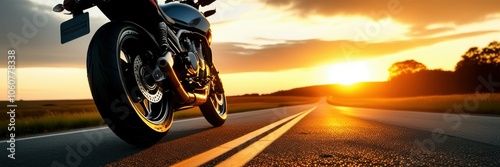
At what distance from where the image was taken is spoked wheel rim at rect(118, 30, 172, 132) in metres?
3.65

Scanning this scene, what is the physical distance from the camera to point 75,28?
134 inches

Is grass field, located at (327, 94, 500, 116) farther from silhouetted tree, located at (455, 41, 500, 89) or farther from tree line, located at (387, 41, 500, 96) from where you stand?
silhouetted tree, located at (455, 41, 500, 89)

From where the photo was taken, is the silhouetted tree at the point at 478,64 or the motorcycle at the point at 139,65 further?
the silhouetted tree at the point at 478,64

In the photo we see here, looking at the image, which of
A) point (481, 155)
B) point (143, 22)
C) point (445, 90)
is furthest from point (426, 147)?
point (445, 90)

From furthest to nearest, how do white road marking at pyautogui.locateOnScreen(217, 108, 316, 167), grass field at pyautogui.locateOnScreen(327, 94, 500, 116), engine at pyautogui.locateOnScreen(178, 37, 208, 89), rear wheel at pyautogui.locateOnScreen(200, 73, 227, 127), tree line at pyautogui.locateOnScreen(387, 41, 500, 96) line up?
tree line at pyautogui.locateOnScreen(387, 41, 500, 96) < grass field at pyautogui.locateOnScreen(327, 94, 500, 116) < rear wheel at pyautogui.locateOnScreen(200, 73, 227, 127) < engine at pyautogui.locateOnScreen(178, 37, 208, 89) < white road marking at pyautogui.locateOnScreen(217, 108, 316, 167)

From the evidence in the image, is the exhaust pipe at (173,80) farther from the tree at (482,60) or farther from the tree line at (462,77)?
the tree at (482,60)

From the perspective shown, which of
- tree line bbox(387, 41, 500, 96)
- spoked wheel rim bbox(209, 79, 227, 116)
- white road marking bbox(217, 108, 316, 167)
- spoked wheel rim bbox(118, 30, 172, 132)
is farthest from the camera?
tree line bbox(387, 41, 500, 96)

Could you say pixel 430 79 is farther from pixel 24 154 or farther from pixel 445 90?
pixel 24 154

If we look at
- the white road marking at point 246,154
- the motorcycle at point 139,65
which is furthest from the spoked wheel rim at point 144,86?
the white road marking at point 246,154

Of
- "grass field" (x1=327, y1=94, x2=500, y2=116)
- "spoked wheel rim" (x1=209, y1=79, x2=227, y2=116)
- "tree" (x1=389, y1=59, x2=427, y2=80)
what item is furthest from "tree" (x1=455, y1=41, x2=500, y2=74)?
"spoked wheel rim" (x1=209, y1=79, x2=227, y2=116)

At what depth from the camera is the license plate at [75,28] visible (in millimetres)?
3365

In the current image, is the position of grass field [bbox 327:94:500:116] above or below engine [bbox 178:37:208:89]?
below

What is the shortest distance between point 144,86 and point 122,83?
0.60 m

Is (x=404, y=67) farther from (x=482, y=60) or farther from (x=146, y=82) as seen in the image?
(x=146, y=82)
